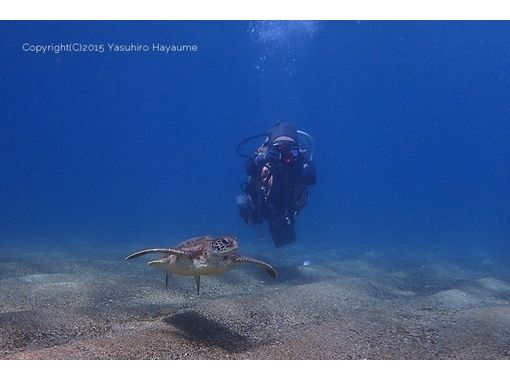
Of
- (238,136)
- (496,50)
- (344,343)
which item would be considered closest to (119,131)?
(238,136)

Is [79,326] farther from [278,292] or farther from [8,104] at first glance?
[8,104]

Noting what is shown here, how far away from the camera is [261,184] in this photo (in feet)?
32.7

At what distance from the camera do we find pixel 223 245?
393 cm

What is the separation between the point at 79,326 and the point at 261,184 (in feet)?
20.9

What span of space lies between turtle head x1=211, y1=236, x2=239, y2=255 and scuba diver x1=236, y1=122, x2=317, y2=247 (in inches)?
223

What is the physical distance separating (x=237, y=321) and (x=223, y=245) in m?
1.17

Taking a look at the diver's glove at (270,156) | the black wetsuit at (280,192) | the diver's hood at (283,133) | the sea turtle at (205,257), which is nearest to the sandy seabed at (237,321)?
the sea turtle at (205,257)

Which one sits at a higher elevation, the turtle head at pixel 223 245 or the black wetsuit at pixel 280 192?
the black wetsuit at pixel 280 192

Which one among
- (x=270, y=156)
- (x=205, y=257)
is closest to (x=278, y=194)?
(x=270, y=156)

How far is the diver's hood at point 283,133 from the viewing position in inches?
383

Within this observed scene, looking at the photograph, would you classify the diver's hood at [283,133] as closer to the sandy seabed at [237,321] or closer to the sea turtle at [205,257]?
the sandy seabed at [237,321]

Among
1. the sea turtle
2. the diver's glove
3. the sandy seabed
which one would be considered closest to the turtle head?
the sea turtle

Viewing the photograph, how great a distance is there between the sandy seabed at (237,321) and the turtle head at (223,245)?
92 centimetres

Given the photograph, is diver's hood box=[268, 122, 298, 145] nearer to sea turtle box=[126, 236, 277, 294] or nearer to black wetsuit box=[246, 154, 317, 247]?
black wetsuit box=[246, 154, 317, 247]
